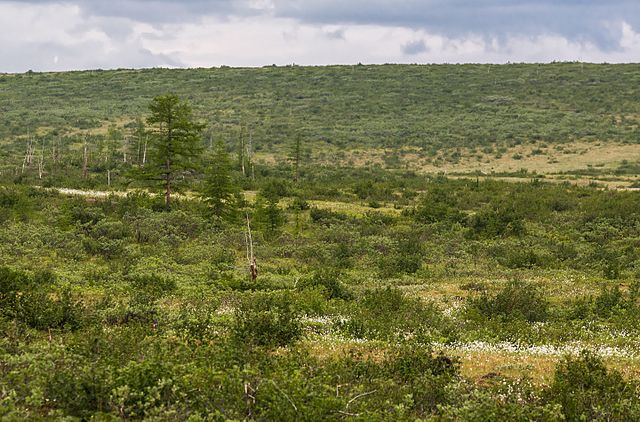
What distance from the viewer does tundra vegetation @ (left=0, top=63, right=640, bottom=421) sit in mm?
7824

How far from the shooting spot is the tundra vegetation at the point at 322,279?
7.82 metres

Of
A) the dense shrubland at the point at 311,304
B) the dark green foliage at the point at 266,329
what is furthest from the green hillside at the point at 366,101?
the dark green foliage at the point at 266,329

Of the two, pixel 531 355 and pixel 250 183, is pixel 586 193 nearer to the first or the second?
pixel 250 183

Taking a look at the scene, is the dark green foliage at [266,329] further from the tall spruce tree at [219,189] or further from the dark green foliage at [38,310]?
the tall spruce tree at [219,189]

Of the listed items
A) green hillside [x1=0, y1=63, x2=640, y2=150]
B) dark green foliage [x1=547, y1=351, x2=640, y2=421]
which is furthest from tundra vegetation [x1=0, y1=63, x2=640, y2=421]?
green hillside [x1=0, y1=63, x2=640, y2=150]

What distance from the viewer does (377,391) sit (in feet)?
27.4

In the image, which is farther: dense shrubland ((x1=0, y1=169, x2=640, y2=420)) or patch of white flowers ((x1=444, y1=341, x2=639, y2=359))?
patch of white flowers ((x1=444, y1=341, x2=639, y2=359))

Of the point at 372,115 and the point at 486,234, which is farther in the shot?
the point at 372,115

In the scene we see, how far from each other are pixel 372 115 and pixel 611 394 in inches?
A: 3218

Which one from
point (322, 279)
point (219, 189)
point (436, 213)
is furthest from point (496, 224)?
point (322, 279)

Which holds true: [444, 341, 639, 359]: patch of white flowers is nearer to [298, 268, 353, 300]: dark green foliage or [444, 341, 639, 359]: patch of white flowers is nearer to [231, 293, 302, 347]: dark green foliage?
[231, 293, 302, 347]: dark green foliage

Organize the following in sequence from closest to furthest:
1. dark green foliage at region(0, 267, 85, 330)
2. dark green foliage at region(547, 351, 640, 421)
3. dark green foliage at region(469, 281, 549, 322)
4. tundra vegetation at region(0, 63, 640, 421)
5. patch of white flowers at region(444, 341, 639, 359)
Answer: dark green foliage at region(547, 351, 640, 421) → tundra vegetation at region(0, 63, 640, 421) → dark green foliage at region(0, 267, 85, 330) → patch of white flowers at region(444, 341, 639, 359) → dark green foliage at region(469, 281, 549, 322)

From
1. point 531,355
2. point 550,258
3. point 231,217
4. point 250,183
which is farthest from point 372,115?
point 531,355

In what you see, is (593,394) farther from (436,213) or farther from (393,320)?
(436,213)
